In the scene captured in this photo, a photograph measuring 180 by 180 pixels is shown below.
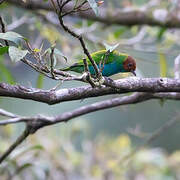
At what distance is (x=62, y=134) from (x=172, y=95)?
120 inches

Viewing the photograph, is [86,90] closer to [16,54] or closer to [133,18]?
[16,54]

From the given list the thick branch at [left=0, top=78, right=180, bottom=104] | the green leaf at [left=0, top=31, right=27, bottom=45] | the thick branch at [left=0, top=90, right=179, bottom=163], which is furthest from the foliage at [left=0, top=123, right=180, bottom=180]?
the green leaf at [left=0, top=31, right=27, bottom=45]

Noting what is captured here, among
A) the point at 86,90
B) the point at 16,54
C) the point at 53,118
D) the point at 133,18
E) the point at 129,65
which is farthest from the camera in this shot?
the point at 133,18

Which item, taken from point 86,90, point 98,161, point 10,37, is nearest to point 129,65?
point 98,161

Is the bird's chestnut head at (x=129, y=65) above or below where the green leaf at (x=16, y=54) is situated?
below

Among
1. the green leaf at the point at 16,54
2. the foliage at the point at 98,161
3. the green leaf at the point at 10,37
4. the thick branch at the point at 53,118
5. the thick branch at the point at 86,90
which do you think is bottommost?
the foliage at the point at 98,161

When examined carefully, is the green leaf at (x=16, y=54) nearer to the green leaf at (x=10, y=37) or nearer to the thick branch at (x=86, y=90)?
the green leaf at (x=10, y=37)

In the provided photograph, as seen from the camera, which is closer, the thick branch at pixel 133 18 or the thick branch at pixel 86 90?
the thick branch at pixel 86 90

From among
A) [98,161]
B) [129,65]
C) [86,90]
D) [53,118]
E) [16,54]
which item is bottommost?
[98,161]

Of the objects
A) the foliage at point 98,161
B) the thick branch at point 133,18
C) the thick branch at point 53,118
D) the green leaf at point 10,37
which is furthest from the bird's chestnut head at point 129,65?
the green leaf at point 10,37

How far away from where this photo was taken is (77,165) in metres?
5.06

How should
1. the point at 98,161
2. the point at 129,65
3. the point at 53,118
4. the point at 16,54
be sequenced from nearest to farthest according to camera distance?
the point at 16,54, the point at 53,118, the point at 129,65, the point at 98,161

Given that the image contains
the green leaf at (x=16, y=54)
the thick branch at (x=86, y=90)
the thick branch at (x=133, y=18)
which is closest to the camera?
the green leaf at (x=16, y=54)

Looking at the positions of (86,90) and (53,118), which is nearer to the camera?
(86,90)
